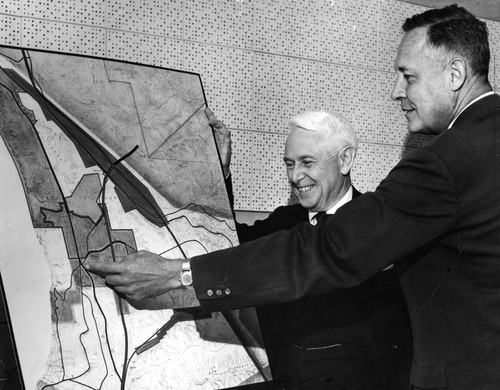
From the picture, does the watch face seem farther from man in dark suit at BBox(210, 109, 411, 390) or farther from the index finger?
man in dark suit at BBox(210, 109, 411, 390)

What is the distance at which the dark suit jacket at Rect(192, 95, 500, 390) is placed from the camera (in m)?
1.63

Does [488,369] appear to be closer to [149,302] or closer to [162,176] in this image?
[149,302]

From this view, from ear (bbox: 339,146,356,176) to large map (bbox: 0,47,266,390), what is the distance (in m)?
0.55

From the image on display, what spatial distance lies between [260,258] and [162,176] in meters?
0.83

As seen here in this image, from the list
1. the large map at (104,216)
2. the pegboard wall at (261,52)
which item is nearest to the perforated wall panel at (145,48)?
the pegboard wall at (261,52)

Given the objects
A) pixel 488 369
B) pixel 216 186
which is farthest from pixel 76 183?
pixel 488 369

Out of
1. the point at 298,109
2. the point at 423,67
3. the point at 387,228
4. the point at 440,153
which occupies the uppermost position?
the point at 298,109

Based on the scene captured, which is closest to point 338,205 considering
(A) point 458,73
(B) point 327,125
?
(B) point 327,125

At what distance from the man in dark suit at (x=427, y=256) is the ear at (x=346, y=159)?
3.14 feet

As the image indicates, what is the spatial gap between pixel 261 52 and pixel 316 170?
1001mm

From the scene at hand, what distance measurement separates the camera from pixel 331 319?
2455mm

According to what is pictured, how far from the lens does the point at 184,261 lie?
1786 mm

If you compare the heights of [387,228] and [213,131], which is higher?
[213,131]

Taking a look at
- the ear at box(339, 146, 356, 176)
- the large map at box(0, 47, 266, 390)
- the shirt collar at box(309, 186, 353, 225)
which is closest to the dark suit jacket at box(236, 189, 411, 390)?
the large map at box(0, 47, 266, 390)
